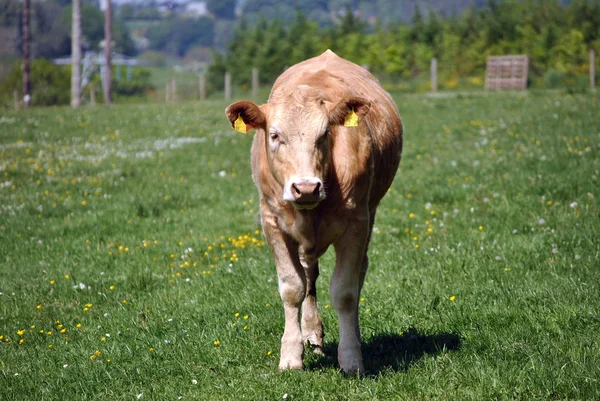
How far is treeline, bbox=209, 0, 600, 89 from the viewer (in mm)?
47219

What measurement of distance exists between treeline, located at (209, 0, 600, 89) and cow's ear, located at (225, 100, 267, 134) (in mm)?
39160

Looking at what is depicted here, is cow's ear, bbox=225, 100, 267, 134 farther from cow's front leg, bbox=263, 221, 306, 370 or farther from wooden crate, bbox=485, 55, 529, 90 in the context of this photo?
wooden crate, bbox=485, 55, 529, 90

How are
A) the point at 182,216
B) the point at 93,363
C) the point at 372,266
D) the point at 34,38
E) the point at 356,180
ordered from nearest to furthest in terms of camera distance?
the point at 356,180, the point at 93,363, the point at 372,266, the point at 182,216, the point at 34,38

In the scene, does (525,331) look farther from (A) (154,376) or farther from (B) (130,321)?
(B) (130,321)

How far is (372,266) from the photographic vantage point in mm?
8383

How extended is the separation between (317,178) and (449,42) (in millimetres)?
49744

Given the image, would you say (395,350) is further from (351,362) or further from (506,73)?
(506,73)

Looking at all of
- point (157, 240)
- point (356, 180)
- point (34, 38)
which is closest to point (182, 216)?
point (157, 240)

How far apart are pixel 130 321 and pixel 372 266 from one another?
271 cm

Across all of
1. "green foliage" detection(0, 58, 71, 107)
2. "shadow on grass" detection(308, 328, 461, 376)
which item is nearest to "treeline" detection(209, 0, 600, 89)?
"green foliage" detection(0, 58, 71, 107)

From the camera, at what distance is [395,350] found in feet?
20.0

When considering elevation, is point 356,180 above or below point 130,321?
above

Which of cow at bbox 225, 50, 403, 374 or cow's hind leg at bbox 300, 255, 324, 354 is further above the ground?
cow at bbox 225, 50, 403, 374

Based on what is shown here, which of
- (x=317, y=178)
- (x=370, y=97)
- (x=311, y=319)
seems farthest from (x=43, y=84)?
(x=317, y=178)
